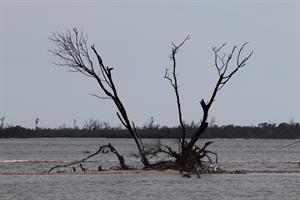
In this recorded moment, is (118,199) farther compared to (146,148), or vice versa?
(146,148)

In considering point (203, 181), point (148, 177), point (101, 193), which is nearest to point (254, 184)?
point (203, 181)

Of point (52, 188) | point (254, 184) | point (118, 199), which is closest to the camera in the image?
point (118, 199)

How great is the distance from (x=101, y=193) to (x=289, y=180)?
1130 cm

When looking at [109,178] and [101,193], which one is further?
[109,178]

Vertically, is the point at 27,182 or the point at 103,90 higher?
the point at 103,90

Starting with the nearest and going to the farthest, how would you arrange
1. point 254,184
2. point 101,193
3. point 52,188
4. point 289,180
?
point 101,193, point 52,188, point 254,184, point 289,180

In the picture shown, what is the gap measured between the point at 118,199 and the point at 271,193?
253 inches

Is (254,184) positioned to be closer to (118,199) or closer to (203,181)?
(203,181)

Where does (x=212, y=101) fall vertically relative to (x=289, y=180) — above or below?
above

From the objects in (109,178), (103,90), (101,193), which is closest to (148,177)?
(109,178)

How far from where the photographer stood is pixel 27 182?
36.9 meters

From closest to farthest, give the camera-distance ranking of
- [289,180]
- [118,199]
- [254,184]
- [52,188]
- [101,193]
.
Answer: [118,199] < [101,193] < [52,188] < [254,184] < [289,180]

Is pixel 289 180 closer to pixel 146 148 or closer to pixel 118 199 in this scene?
pixel 146 148

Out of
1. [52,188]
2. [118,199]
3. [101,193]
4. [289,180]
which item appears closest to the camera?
[118,199]
